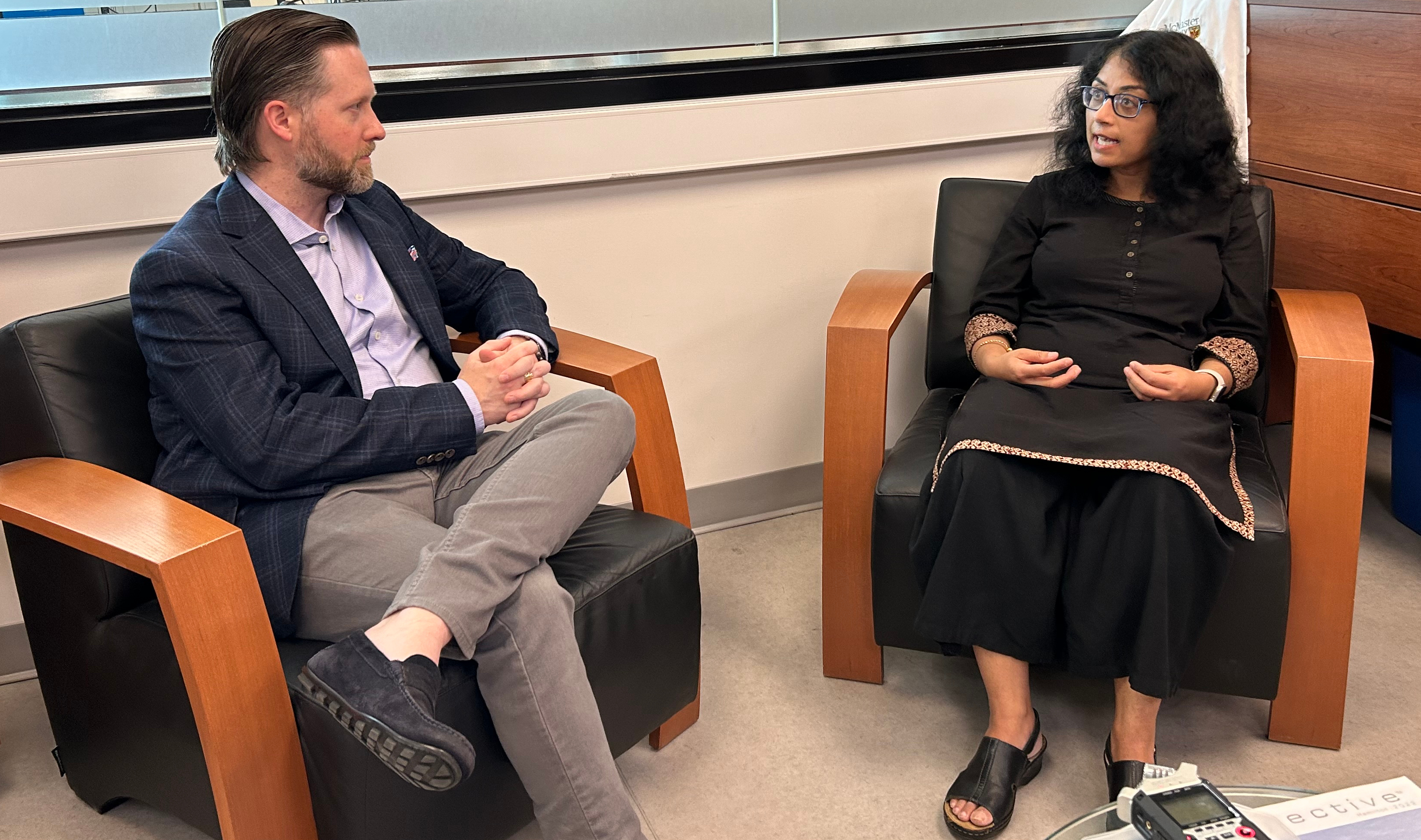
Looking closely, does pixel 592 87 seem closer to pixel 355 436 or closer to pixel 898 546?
pixel 355 436

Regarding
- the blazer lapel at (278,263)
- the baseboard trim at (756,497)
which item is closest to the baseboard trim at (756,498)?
the baseboard trim at (756,497)

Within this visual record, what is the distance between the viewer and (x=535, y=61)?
2.24 m

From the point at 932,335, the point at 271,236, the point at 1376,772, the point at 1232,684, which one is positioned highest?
the point at 271,236

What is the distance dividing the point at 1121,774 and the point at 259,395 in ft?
4.39

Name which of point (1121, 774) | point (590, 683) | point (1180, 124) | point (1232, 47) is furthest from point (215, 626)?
point (1232, 47)

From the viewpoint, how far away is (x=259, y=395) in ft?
4.97

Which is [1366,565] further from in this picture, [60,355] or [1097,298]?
[60,355]

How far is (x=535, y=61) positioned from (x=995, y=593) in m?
1.35

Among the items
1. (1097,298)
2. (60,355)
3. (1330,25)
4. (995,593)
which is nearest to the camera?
(60,355)

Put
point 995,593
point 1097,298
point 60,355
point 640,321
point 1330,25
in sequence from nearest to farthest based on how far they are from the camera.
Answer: point 60,355, point 995,593, point 1097,298, point 1330,25, point 640,321

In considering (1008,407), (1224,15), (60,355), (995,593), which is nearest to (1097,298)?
(1008,407)

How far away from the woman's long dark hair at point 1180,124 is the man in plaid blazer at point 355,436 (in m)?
1.03

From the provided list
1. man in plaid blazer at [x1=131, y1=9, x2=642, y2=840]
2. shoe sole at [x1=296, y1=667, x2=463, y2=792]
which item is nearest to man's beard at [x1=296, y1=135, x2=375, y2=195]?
man in plaid blazer at [x1=131, y1=9, x2=642, y2=840]

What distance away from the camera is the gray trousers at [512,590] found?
4.55 ft
